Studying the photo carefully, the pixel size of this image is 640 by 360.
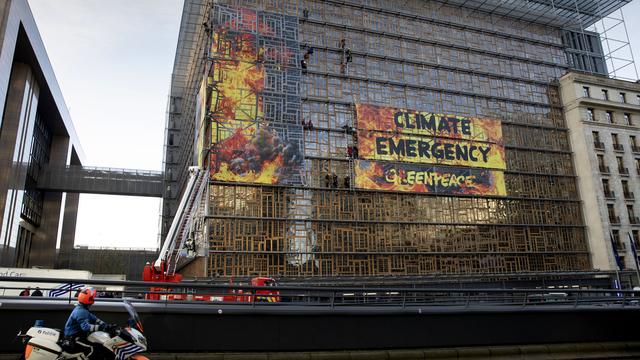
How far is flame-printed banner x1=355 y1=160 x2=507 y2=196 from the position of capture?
1629 inches

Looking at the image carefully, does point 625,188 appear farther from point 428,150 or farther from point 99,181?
point 99,181

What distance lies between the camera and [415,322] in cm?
1217

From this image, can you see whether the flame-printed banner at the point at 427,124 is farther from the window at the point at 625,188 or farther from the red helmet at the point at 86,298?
the red helmet at the point at 86,298

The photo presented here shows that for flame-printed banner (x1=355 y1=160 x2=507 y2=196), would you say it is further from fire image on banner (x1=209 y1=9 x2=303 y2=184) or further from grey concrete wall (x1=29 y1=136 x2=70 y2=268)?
grey concrete wall (x1=29 y1=136 x2=70 y2=268)

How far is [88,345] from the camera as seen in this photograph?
835cm

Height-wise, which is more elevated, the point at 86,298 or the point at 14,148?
the point at 14,148

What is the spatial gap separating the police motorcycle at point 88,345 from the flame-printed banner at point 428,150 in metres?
34.1

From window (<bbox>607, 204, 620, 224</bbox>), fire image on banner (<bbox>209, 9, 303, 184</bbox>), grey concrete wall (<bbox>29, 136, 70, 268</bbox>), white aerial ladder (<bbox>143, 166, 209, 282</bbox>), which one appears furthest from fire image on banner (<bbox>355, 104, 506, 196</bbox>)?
grey concrete wall (<bbox>29, 136, 70, 268</bbox>)

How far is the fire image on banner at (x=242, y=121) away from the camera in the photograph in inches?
1449

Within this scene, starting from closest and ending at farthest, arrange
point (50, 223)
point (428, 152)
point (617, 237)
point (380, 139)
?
1. point (380, 139)
2. point (428, 152)
3. point (617, 237)
4. point (50, 223)

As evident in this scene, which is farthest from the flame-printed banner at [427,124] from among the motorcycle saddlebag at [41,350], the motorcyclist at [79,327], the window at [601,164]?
the motorcycle saddlebag at [41,350]

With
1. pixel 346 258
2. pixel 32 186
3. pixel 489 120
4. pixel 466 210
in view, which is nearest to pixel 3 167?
pixel 32 186

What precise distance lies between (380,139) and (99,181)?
130 feet

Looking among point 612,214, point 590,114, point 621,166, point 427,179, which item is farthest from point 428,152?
point 621,166
